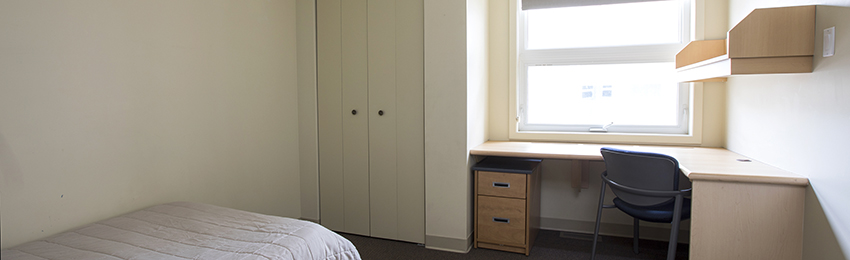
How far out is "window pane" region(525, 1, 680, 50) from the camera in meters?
2.85

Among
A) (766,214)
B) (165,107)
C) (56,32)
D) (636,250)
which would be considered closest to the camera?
(56,32)

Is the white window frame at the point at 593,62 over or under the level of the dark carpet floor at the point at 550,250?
over

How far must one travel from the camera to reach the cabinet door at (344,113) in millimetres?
2895

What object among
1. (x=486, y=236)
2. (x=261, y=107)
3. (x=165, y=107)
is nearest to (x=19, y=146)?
(x=165, y=107)

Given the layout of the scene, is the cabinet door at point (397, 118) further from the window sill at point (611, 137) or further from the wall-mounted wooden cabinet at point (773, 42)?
the wall-mounted wooden cabinet at point (773, 42)

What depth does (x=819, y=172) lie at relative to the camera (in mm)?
1568

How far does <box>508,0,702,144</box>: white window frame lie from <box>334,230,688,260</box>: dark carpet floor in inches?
28.2

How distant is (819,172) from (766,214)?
27 centimetres

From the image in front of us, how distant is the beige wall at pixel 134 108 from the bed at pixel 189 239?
16 cm

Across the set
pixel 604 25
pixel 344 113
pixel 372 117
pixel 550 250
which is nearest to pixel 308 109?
pixel 344 113

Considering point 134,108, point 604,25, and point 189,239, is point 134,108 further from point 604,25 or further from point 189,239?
point 604,25

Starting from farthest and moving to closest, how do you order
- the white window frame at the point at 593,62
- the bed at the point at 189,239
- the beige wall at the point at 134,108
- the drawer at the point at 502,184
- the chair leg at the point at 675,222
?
the white window frame at the point at 593,62
the drawer at the point at 502,184
the chair leg at the point at 675,222
the beige wall at the point at 134,108
the bed at the point at 189,239

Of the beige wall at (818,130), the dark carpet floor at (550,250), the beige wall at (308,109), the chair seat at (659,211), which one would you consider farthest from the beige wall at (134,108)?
the beige wall at (818,130)

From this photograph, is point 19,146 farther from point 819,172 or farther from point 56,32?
point 819,172
